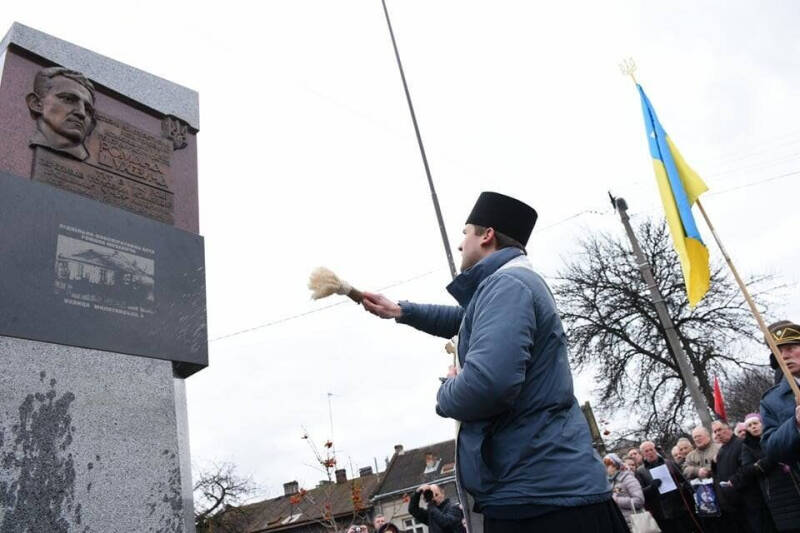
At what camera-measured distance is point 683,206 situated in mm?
4977

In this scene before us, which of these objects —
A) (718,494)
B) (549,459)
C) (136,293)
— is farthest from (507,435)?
(718,494)

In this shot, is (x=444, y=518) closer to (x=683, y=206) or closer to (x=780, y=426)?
(x=780, y=426)

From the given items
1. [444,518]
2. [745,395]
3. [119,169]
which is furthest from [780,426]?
[745,395]

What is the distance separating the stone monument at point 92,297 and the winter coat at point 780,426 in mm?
3501

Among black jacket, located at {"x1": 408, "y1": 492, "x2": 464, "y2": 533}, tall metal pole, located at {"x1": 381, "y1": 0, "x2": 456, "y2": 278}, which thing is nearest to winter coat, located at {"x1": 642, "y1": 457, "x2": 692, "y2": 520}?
black jacket, located at {"x1": 408, "y1": 492, "x2": 464, "y2": 533}

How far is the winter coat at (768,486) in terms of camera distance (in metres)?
4.70

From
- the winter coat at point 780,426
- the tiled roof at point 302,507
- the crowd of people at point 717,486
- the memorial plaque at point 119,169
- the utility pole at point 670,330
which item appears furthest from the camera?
the tiled roof at point 302,507

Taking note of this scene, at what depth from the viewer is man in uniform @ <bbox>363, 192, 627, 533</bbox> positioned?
6.46 ft

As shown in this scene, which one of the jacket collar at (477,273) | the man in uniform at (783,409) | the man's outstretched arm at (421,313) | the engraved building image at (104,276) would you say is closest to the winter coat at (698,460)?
the man in uniform at (783,409)

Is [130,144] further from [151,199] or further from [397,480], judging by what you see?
[397,480]

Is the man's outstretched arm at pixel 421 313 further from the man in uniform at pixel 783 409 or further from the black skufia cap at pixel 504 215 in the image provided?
the man in uniform at pixel 783 409

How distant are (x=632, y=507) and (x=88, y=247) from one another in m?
6.71

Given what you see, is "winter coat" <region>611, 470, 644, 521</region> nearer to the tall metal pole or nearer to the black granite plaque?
the tall metal pole

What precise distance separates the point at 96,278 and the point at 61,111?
1039mm
